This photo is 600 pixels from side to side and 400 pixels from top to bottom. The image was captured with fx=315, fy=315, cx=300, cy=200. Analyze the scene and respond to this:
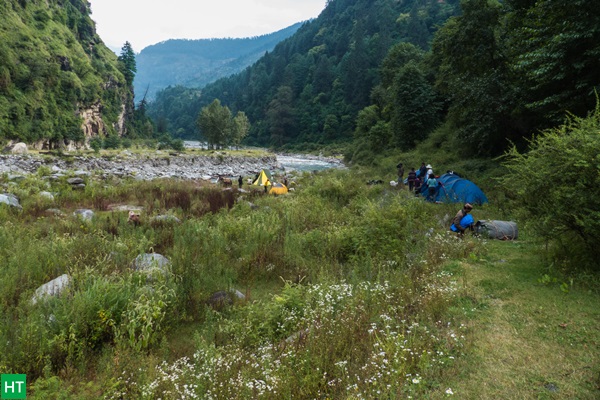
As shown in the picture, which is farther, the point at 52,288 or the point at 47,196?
the point at 47,196

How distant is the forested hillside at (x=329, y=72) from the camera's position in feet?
318

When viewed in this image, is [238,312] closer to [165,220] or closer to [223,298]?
[223,298]

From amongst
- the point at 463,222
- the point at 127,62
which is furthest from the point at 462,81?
the point at 127,62

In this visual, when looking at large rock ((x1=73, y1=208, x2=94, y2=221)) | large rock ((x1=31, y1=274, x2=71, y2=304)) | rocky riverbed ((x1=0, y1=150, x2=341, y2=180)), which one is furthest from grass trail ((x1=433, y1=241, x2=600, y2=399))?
rocky riverbed ((x1=0, y1=150, x2=341, y2=180))

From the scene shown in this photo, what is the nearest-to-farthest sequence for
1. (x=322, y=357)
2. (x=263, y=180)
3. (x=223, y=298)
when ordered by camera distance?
(x=322, y=357) → (x=223, y=298) → (x=263, y=180)

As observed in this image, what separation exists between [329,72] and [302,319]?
388 ft

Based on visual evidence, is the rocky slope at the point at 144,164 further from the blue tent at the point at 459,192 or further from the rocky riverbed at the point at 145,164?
the blue tent at the point at 459,192

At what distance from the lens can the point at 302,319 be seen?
4.68 metres

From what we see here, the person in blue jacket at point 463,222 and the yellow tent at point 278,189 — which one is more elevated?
the person in blue jacket at point 463,222

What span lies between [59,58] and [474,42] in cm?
6629

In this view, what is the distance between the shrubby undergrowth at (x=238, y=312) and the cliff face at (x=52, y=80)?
47735 mm

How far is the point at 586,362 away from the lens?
369 cm

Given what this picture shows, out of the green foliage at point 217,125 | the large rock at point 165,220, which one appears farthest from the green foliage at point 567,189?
the green foliage at point 217,125

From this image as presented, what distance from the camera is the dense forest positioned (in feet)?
38.8
